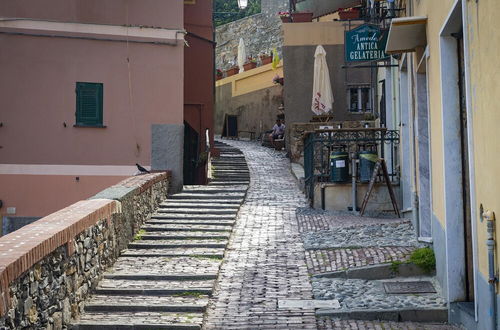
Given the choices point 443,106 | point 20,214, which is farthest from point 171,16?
point 443,106

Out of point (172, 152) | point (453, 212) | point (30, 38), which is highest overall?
point (30, 38)

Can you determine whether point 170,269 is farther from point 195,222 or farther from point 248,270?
point 195,222

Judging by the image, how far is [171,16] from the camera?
49.4 ft

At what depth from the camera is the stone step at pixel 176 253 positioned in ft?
32.8

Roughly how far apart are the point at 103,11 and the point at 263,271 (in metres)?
8.05

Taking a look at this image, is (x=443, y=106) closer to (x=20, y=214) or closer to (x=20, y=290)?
(x=20, y=290)

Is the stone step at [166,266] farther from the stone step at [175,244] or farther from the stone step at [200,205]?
the stone step at [200,205]

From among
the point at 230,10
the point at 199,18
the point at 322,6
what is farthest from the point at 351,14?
the point at 230,10

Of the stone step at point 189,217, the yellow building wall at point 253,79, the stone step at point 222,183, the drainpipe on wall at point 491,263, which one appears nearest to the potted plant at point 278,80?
the yellow building wall at point 253,79

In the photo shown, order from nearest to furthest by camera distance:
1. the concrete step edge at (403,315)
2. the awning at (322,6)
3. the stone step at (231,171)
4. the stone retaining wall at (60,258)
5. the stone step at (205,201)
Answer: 1. the stone retaining wall at (60,258)
2. the concrete step edge at (403,315)
3. the stone step at (205,201)
4. the stone step at (231,171)
5. the awning at (322,6)

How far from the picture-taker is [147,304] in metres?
7.86

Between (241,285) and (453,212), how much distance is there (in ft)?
9.39

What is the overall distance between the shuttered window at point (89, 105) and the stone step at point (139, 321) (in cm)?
763

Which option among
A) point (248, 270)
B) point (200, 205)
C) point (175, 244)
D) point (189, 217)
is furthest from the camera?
point (200, 205)
